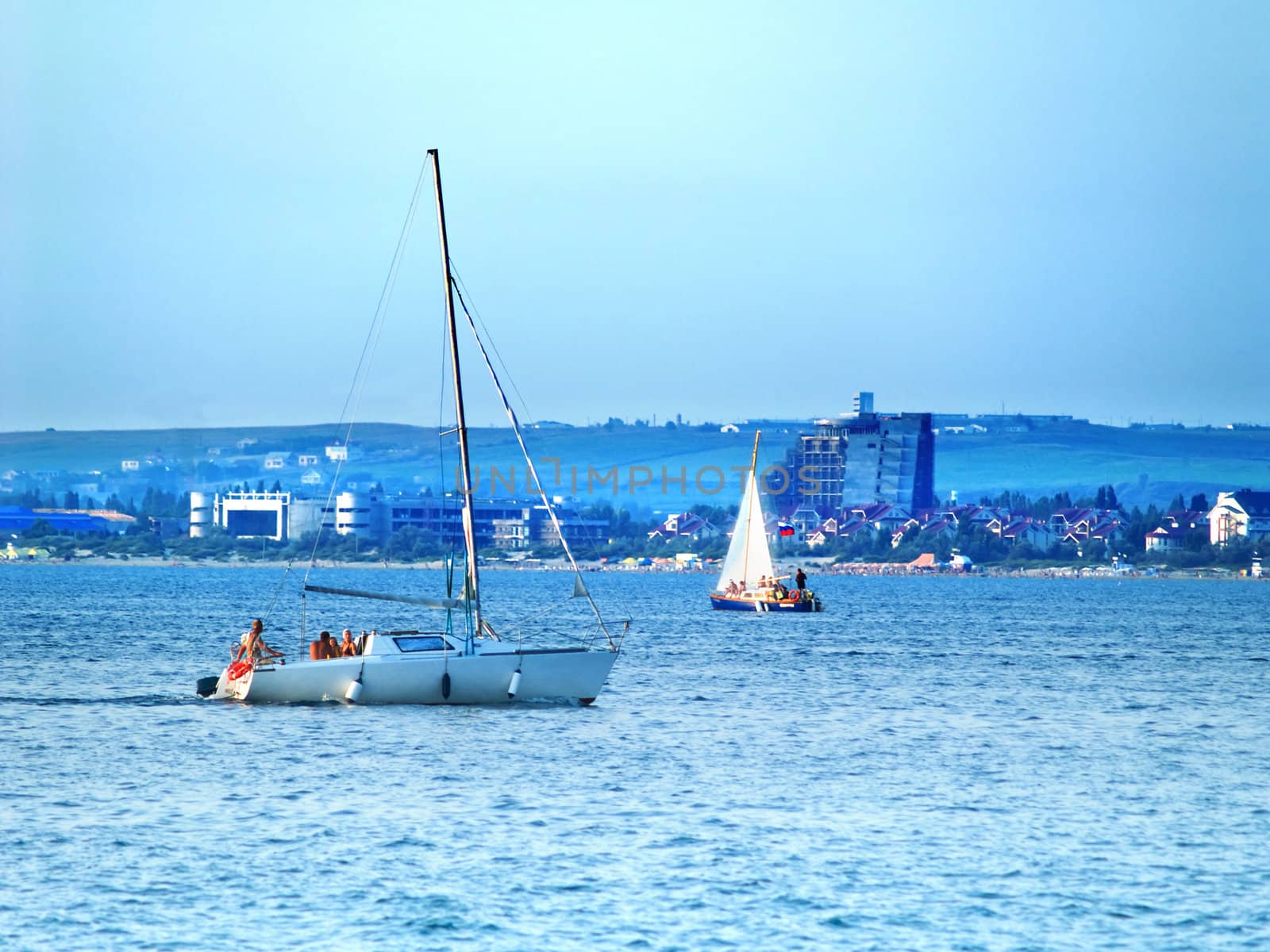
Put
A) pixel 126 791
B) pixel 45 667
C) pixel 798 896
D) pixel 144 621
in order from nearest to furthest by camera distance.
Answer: pixel 798 896 < pixel 126 791 < pixel 45 667 < pixel 144 621

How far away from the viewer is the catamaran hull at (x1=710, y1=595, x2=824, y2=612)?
425 ft

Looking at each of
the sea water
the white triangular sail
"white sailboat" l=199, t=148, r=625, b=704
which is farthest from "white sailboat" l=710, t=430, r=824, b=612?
"white sailboat" l=199, t=148, r=625, b=704

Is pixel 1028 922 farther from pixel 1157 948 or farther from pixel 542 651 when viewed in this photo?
pixel 542 651

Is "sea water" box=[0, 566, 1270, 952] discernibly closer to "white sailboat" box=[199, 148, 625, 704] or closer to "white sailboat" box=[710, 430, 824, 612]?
"white sailboat" box=[199, 148, 625, 704]

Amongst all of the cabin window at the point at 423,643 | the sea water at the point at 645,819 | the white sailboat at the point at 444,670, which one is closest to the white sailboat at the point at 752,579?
the sea water at the point at 645,819

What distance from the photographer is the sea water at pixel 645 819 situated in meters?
25.6

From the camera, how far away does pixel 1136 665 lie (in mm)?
82250

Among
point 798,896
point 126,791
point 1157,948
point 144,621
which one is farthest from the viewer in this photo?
point 144,621

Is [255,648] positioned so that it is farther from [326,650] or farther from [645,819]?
[645,819]

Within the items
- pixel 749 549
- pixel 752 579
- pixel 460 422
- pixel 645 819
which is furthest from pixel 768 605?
pixel 645 819

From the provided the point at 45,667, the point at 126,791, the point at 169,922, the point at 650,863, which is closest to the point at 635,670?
the point at 45,667

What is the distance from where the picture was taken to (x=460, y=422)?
52406 millimetres

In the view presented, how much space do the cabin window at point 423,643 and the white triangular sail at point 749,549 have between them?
82.1 metres

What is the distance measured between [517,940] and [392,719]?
24026mm
